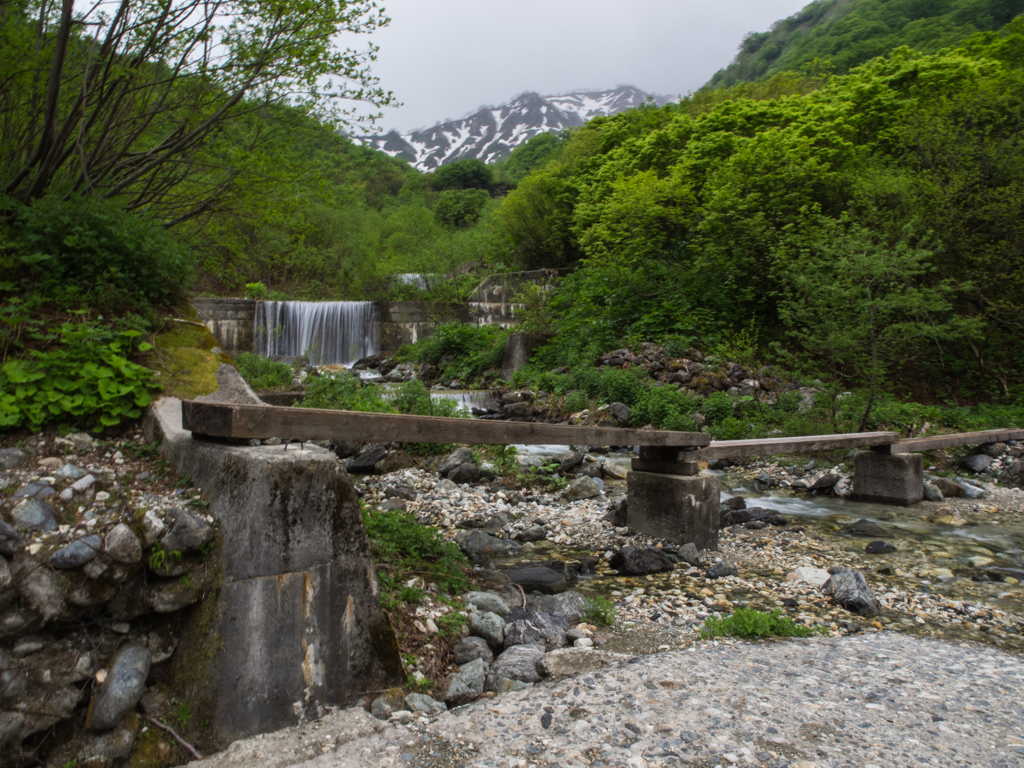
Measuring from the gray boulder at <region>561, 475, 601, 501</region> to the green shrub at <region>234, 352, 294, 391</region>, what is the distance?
5645mm

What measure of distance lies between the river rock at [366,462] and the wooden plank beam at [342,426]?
4.42 m

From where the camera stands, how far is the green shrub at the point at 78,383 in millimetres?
2996

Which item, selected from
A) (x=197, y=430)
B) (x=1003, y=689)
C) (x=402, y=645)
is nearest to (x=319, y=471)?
(x=197, y=430)

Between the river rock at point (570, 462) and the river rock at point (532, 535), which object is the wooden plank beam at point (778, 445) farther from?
the river rock at point (570, 462)

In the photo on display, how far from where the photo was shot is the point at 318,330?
19312 mm

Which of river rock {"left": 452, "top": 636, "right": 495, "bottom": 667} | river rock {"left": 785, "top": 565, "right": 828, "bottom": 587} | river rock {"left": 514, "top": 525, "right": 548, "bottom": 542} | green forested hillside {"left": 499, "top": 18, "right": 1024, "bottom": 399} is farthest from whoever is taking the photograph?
green forested hillside {"left": 499, "top": 18, "right": 1024, "bottom": 399}

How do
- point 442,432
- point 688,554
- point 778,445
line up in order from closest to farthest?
point 442,432
point 688,554
point 778,445

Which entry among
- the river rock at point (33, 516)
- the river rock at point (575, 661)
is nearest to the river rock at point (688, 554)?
the river rock at point (575, 661)

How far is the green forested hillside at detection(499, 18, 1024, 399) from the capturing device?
9641 millimetres

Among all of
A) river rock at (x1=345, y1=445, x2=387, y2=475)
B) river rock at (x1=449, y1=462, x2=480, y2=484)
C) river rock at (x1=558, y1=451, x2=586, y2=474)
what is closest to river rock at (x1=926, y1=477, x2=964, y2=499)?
river rock at (x1=558, y1=451, x2=586, y2=474)

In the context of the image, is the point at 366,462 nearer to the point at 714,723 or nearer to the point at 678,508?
the point at 678,508

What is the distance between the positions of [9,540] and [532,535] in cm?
427

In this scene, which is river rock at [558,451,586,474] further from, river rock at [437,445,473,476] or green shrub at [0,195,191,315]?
green shrub at [0,195,191,315]

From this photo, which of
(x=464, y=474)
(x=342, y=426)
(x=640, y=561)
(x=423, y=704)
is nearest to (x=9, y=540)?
(x=342, y=426)
